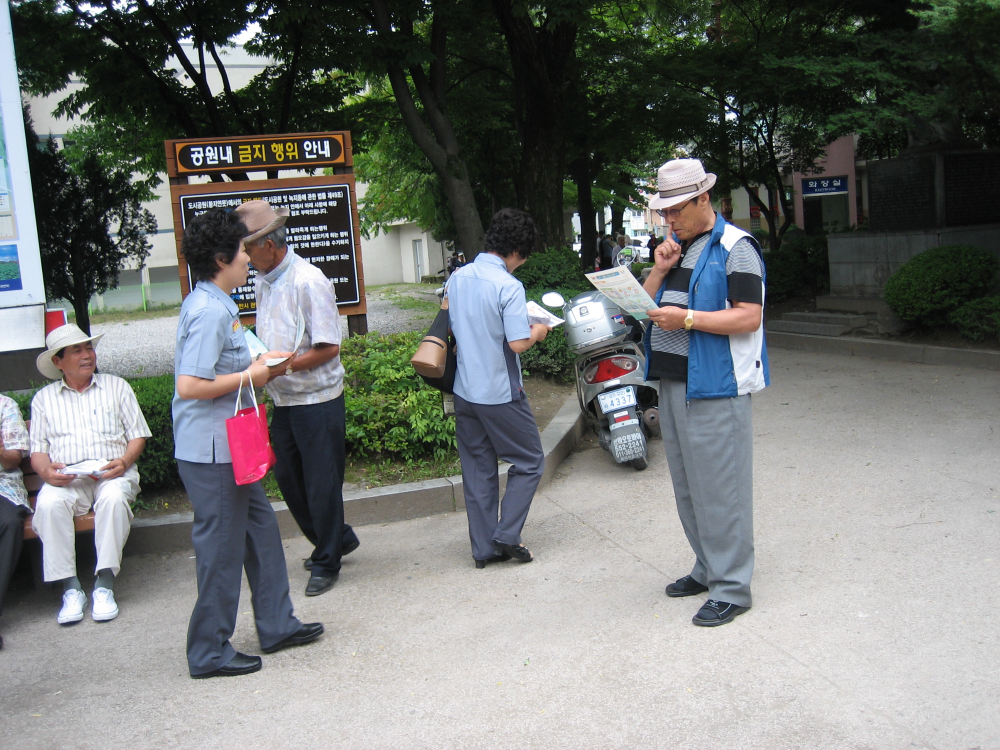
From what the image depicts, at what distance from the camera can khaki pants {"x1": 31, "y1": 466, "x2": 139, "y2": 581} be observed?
14.6ft

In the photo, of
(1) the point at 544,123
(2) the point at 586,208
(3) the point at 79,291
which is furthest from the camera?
(2) the point at 586,208

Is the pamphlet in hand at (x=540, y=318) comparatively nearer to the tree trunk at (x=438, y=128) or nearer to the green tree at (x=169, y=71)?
the tree trunk at (x=438, y=128)

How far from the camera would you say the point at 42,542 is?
4.48m

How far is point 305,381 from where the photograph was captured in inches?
173

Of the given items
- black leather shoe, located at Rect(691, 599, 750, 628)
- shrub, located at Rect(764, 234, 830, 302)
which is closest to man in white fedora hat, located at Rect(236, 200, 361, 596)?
black leather shoe, located at Rect(691, 599, 750, 628)

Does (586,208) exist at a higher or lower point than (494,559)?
higher

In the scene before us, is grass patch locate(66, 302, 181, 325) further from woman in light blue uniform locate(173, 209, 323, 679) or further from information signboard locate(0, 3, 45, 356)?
woman in light blue uniform locate(173, 209, 323, 679)

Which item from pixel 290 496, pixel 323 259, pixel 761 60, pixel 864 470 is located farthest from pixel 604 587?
pixel 761 60

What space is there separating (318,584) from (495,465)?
1.08m

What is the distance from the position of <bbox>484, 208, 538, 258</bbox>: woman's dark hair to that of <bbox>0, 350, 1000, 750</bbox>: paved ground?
1.64 m

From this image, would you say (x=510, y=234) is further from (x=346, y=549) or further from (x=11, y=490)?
(x=11, y=490)

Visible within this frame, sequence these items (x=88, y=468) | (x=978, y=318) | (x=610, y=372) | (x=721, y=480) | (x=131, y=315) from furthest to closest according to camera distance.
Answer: (x=131, y=315) < (x=978, y=318) < (x=610, y=372) < (x=88, y=468) < (x=721, y=480)

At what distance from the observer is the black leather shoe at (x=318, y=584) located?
14.9 ft

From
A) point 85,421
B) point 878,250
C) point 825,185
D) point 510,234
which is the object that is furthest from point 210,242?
point 825,185
